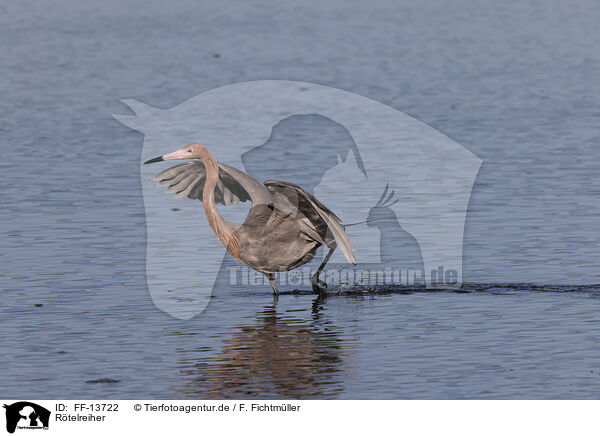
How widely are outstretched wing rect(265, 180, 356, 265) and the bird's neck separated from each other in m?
0.69

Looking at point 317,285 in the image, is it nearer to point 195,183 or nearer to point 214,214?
point 214,214

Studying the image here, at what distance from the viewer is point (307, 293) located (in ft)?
48.1

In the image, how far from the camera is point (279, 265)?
46.9 ft

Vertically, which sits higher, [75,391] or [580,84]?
[580,84]

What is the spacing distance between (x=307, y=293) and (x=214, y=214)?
152 centimetres

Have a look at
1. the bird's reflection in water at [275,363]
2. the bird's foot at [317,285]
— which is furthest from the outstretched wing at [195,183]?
the bird's reflection in water at [275,363]

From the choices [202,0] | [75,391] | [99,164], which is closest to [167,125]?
[99,164]

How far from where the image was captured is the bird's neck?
46.6 feet

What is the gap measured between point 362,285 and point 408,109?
1368 cm

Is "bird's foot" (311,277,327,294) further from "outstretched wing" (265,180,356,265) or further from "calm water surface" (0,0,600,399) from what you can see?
"outstretched wing" (265,180,356,265)

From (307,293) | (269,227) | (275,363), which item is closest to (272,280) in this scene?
(307,293)

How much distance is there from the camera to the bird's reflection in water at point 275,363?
10.8 meters

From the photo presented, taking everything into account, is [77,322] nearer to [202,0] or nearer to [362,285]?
[362,285]

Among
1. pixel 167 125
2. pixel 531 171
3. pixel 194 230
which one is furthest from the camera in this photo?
pixel 167 125
